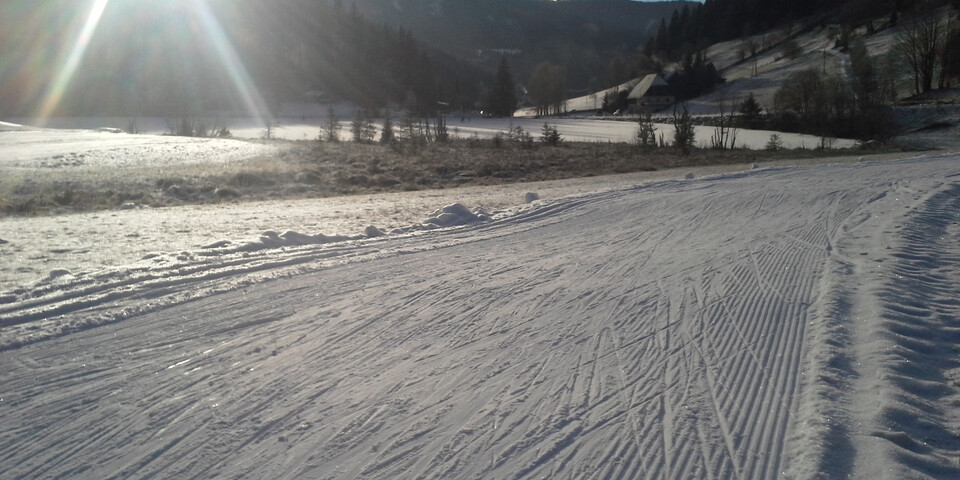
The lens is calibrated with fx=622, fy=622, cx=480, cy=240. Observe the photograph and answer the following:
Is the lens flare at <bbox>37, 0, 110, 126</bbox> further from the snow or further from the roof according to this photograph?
the snow

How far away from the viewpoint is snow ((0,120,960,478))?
3.56 meters

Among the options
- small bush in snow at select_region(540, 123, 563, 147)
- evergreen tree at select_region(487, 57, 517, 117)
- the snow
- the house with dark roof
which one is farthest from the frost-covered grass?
evergreen tree at select_region(487, 57, 517, 117)

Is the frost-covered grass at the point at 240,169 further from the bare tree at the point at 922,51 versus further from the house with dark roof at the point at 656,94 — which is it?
the house with dark roof at the point at 656,94

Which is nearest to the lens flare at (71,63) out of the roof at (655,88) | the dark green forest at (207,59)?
the dark green forest at (207,59)

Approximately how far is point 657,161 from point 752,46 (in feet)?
286

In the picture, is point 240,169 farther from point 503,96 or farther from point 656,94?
point 656,94

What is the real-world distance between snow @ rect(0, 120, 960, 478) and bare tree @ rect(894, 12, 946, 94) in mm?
62032

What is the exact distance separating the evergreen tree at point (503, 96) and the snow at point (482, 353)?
277ft

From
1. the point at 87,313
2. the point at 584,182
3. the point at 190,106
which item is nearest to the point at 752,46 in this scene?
the point at 190,106

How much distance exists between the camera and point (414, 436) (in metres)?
3.76

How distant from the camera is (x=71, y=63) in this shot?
88500mm

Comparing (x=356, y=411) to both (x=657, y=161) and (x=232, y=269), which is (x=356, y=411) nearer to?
(x=232, y=269)

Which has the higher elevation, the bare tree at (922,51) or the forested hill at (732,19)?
the forested hill at (732,19)

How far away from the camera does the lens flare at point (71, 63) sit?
260 feet
